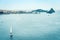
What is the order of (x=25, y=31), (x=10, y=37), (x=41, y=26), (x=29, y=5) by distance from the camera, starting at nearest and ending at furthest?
(x=10, y=37), (x=29, y=5), (x=25, y=31), (x=41, y=26)

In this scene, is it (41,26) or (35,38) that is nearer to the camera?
(35,38)

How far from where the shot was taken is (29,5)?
116 inches

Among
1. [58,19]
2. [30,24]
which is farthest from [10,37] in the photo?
[58,19]

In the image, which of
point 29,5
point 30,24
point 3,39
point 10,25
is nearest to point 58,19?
point 30,24

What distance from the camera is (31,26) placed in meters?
3.32

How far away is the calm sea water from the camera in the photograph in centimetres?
292

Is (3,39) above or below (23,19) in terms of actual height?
below

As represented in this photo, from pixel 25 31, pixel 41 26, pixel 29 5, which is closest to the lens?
pixel 29 5

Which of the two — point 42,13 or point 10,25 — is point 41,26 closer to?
point 42,13

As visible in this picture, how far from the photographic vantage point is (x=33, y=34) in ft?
10.0

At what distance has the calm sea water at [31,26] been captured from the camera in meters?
2.92

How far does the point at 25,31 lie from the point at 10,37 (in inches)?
19.2

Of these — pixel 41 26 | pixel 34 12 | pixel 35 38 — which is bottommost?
pixel 35 38

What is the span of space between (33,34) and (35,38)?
0.51 ft
